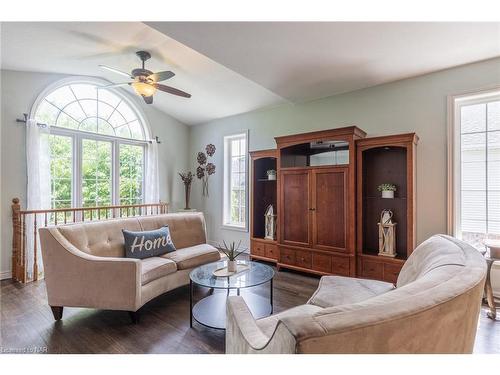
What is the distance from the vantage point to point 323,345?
29.0 inches

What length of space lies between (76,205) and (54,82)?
1907mm

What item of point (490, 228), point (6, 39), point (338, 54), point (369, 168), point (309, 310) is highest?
point (6, 39)

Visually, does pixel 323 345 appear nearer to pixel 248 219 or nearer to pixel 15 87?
pixel 248 219

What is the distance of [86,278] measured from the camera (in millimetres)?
2293

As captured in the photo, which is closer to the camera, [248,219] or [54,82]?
[54,82]

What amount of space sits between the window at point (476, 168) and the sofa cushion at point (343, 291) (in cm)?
168

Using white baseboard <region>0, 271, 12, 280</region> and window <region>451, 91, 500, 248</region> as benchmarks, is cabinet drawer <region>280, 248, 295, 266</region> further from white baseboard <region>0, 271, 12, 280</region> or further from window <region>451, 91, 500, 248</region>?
white baseboard <region>0, 271, 12, 280</region>

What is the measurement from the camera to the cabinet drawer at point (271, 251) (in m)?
4.03

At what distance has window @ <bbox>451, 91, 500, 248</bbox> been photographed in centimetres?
281

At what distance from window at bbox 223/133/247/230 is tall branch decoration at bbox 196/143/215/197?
0.37m

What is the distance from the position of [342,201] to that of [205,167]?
10.1 feet

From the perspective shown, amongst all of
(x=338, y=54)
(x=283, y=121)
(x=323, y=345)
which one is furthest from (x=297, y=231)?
(x=323, y=345)

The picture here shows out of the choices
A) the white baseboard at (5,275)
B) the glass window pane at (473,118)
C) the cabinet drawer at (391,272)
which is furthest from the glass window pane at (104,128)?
the glass window pane at (473,118)
